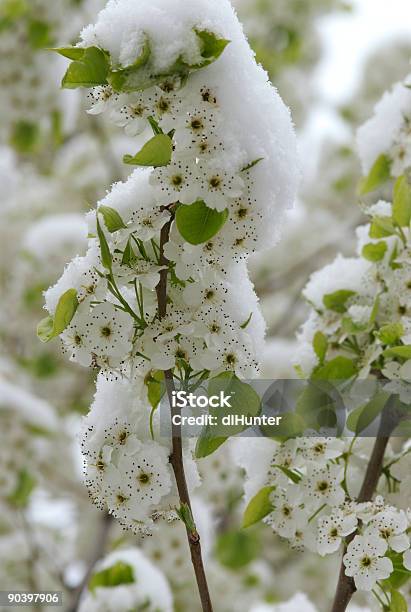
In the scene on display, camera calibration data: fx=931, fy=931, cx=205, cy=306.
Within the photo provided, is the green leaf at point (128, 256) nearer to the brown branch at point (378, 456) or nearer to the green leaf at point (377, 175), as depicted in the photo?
the brown branch at point (378, 456)

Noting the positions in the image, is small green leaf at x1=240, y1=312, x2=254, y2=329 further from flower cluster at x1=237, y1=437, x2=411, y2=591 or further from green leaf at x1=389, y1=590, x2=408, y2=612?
green leaf at x1=389, y1=590, x2=408, y2=612

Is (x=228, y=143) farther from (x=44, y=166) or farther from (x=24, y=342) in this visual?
(x=44, y=166)

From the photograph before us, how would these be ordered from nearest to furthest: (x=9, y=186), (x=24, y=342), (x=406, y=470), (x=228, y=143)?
(x=228, y=143) → (x=406, y=470) → (x=24, y=342) → (x=9, y=186)

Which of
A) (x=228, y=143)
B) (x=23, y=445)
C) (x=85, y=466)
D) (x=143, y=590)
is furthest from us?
(x=23, y=445)

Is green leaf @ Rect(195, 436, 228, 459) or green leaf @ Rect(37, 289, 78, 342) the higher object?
green leaf @ Rect(37, 289, 78, 342)

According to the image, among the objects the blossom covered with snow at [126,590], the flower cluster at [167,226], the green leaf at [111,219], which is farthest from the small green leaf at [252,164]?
the blossom covered with snow at [126,590]

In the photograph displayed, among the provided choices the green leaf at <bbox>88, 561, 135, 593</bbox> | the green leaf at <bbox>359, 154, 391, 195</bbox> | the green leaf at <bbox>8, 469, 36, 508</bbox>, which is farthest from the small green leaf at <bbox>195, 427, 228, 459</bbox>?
the green leaf at <bbox>8, 469, 36, 508</bbox>

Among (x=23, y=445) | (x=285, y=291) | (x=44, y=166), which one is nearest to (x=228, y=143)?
(x=23, y=445)
